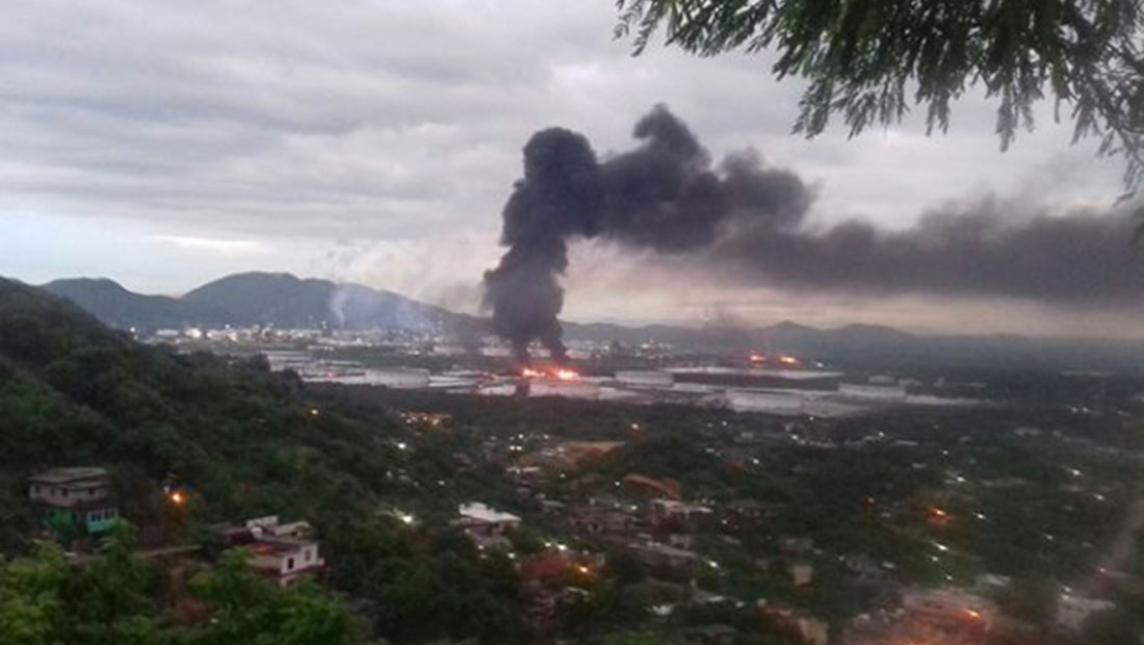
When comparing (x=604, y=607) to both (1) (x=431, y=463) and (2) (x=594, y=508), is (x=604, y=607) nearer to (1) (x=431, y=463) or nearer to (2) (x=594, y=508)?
(2) (x=594, y=508)

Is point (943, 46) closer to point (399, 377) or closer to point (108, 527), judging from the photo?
point (108, 527)

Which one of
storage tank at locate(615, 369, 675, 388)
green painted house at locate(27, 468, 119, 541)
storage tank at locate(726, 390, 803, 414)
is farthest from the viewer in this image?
storage tank at locate(615, 369, 675, 388)

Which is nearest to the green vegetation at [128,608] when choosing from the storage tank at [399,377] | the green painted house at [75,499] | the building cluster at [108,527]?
the building cluster at [108,527]

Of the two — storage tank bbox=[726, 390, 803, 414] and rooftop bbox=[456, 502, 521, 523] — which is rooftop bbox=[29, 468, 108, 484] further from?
storage tank bbox=[726, 390, 803, 414]

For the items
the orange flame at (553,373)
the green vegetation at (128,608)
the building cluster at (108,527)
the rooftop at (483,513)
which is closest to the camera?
the green vegetation at (128,608)

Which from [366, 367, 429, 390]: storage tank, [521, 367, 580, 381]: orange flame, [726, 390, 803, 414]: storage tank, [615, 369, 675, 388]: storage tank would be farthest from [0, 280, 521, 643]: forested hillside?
[615, 369, 675, 388]: storage tank

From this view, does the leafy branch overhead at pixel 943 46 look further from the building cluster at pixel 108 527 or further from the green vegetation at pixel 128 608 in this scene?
the building cluster at pixel 108 527
